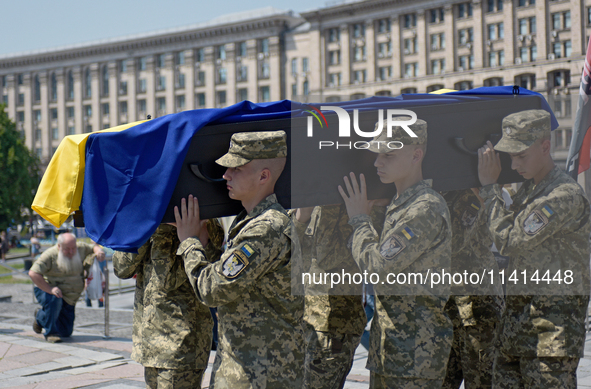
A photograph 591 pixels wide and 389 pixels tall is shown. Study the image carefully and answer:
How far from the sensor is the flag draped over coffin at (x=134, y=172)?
358 centimetres

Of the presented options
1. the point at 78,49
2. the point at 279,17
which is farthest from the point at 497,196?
the point at 78,49

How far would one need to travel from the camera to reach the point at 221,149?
12.0ft

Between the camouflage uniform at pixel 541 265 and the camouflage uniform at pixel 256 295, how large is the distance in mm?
1316

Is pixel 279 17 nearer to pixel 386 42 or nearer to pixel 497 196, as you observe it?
pixel 386 42

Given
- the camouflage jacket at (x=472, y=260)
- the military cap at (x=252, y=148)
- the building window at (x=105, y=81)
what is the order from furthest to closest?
the building window at (x=105, y=81) < the camouflage jacket at (x=472, y=260) < the military cap at (x=252, y=148)

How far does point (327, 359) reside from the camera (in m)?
4.38

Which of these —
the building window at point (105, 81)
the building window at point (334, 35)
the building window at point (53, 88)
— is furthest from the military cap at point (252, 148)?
the building window at point (53, 88)

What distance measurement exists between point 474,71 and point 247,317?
Result: 50.4 metres

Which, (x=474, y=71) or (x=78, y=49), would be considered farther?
(x=78, y=49)

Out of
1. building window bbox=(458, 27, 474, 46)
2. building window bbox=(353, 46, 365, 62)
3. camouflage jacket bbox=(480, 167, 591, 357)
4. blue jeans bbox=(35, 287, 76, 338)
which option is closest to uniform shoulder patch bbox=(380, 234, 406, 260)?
camouflage jacket bbox=(480, 167, 591, 357)

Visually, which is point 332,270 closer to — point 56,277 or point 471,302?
point 471,302

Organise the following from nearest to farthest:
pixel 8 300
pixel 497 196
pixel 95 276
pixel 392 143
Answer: pixel 392 143
pixel 497 196
pixel 95 276
pixel 8 300

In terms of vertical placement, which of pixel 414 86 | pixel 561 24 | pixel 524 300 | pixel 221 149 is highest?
pixel 561 24

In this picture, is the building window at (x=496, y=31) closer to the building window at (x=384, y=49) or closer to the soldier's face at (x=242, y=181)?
the building window at (x=384, y=49)
